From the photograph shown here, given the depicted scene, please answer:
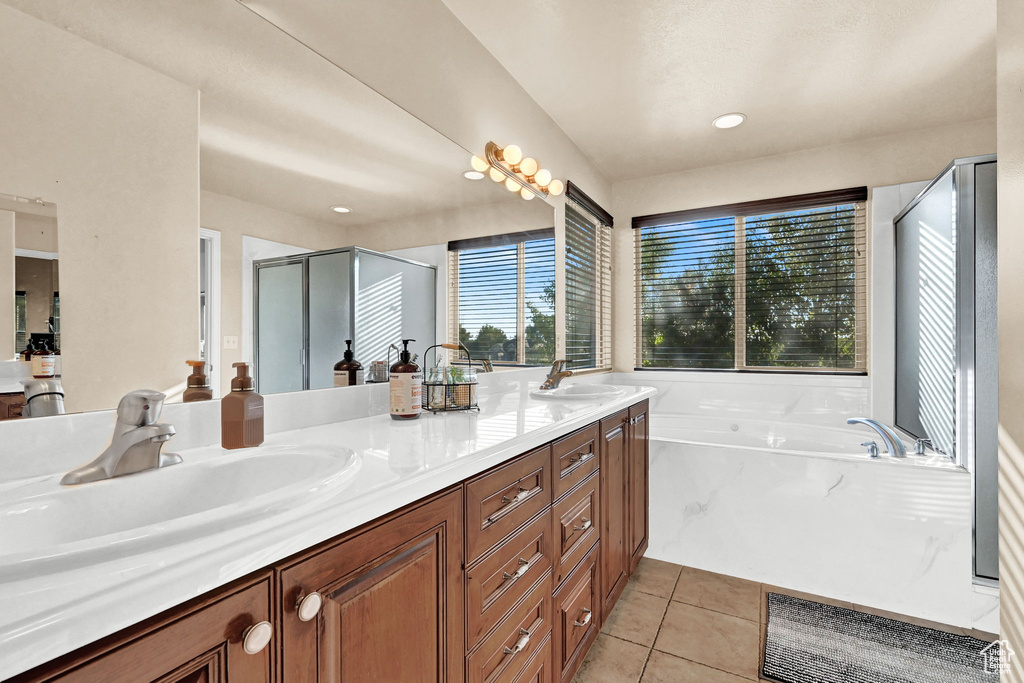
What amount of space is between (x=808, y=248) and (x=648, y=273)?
1.02 m

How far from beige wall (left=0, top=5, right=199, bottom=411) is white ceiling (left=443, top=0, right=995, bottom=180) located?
132 cm

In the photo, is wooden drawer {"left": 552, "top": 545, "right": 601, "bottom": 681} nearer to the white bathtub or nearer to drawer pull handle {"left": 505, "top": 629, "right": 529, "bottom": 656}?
drawer pull handle {"left": 505, "top": 629, "right": 529, "bottom": 656}

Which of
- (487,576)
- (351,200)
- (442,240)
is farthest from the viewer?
(442,240)

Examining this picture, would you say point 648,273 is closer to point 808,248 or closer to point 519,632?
point 808,248

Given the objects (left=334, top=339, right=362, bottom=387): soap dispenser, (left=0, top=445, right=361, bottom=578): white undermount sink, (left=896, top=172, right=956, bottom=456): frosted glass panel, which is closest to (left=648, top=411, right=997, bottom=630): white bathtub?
(left=896, top=172, right=956, bottom=456): frosted glass panel

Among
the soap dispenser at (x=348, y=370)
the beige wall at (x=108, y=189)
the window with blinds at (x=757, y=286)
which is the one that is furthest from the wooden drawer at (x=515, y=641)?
the window with blinds at (x=757, y=286)

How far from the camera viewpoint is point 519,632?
47.9 inches

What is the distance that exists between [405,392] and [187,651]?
0.91 m

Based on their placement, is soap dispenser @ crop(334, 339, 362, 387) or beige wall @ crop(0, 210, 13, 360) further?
soap dispenser @ crop(334, 339, 362, 387)

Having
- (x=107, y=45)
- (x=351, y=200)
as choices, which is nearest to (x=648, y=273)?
(x=351, y=200)

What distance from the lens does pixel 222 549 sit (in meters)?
0.55

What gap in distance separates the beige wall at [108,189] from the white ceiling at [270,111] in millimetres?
45

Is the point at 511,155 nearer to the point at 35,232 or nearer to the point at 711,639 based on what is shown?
the point at 35,232

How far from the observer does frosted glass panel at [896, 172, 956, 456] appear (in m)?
2.22
